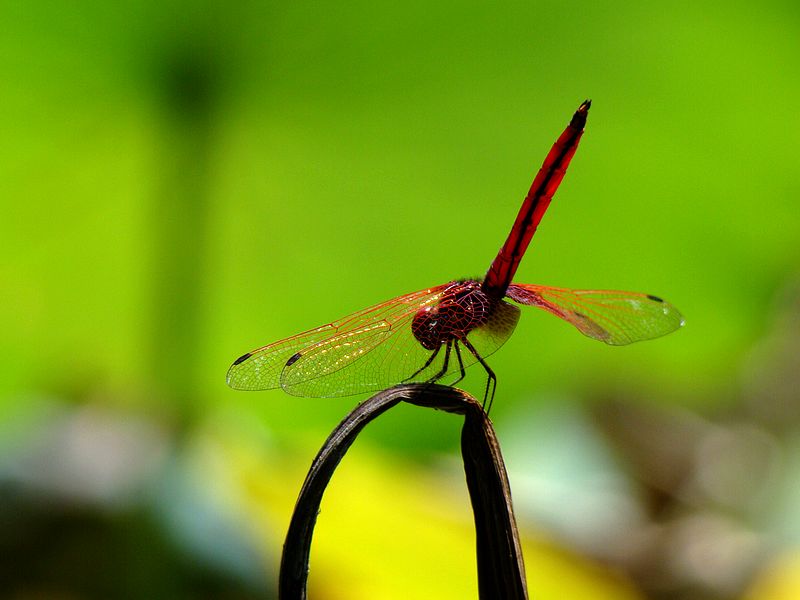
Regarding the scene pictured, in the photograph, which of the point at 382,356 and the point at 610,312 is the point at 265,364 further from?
the point at 610,312

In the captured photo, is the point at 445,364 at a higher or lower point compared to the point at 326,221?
lower

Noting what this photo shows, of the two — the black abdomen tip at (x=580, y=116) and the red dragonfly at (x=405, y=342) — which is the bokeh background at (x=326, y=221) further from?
the black abdomen tip at (x=580, y=116)

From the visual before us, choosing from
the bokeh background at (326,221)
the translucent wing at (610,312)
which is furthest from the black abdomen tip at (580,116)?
the bokeh background at (326,221)

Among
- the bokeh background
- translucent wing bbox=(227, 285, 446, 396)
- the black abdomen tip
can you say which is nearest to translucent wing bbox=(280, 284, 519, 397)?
translucent wing bbox=(227, 285, 446, 396)

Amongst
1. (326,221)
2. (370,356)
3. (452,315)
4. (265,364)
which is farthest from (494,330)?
(326,221)

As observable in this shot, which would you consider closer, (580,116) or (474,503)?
(474,503)

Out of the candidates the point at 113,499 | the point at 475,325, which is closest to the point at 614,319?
the point at 475,325
